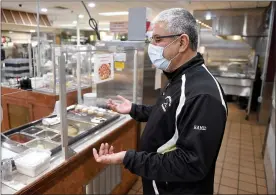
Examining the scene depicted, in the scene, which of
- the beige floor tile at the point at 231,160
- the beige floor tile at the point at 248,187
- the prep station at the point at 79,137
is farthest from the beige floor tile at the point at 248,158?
the prep station at the point at 79,137

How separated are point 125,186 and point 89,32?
1315cm

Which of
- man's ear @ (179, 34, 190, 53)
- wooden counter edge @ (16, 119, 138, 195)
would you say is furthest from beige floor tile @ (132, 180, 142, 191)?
man's ear @ (179, 34, 190, 53)

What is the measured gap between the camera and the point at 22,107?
325 centimetres

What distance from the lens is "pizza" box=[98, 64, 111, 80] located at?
6.34 ft

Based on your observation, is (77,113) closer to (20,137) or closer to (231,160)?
(20,137)

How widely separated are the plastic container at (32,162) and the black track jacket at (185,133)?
2.05 ft

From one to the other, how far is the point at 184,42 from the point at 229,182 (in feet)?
8.12

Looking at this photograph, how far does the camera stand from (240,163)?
10.9 ft

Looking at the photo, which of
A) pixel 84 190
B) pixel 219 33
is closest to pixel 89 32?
pixel 219 33

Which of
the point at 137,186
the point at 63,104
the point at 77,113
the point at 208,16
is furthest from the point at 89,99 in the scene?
the point at 208,16

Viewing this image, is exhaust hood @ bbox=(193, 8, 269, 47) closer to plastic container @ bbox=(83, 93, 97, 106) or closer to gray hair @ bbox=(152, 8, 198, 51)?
plastic container @ bbox=(83, 93, 97, 106)

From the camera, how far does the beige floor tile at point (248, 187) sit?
2682 mm

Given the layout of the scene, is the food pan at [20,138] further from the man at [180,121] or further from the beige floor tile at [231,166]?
the beige floor tile at [231,166]

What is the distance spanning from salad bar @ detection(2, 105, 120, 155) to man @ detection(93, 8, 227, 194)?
74 cm
